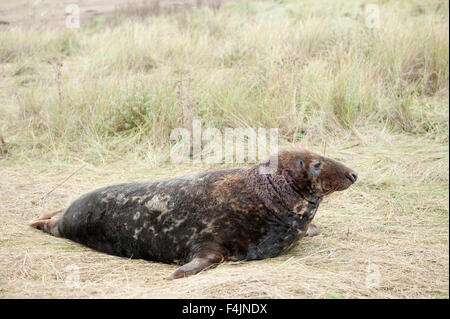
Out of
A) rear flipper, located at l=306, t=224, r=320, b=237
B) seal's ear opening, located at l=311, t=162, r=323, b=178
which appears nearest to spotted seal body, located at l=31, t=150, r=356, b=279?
seal's ear opening, located at l=311, t=162, r=323, b=178

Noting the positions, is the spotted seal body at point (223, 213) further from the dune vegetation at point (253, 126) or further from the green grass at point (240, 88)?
the green grass at point (240, 88)

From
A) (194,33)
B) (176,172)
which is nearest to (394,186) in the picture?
(176,172)

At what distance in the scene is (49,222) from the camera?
15.0ft

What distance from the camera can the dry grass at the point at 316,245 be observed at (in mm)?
3102

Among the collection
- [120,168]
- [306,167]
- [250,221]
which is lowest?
[120,168]

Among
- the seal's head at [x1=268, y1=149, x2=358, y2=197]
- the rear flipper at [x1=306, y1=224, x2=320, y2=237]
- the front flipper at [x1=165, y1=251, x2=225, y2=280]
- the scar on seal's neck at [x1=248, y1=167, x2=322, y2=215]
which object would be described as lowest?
the rear flipper at [x1=306, y1=224, x2=320, y2=237]

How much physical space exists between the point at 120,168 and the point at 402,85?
394cm

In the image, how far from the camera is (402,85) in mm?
7488

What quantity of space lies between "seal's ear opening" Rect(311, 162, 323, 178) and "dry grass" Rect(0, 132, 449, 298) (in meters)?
0.55

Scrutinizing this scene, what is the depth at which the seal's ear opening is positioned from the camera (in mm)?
3674

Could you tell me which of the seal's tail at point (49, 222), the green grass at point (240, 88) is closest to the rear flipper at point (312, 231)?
the seal's tail at point (49, 222)

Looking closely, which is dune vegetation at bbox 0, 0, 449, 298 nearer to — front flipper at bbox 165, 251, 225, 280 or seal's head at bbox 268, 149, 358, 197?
front flipper at bbox 165, 251, 225, 280

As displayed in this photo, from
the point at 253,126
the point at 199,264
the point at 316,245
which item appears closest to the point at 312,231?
the point at 316,245

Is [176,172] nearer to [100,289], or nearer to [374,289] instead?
[100,289]
